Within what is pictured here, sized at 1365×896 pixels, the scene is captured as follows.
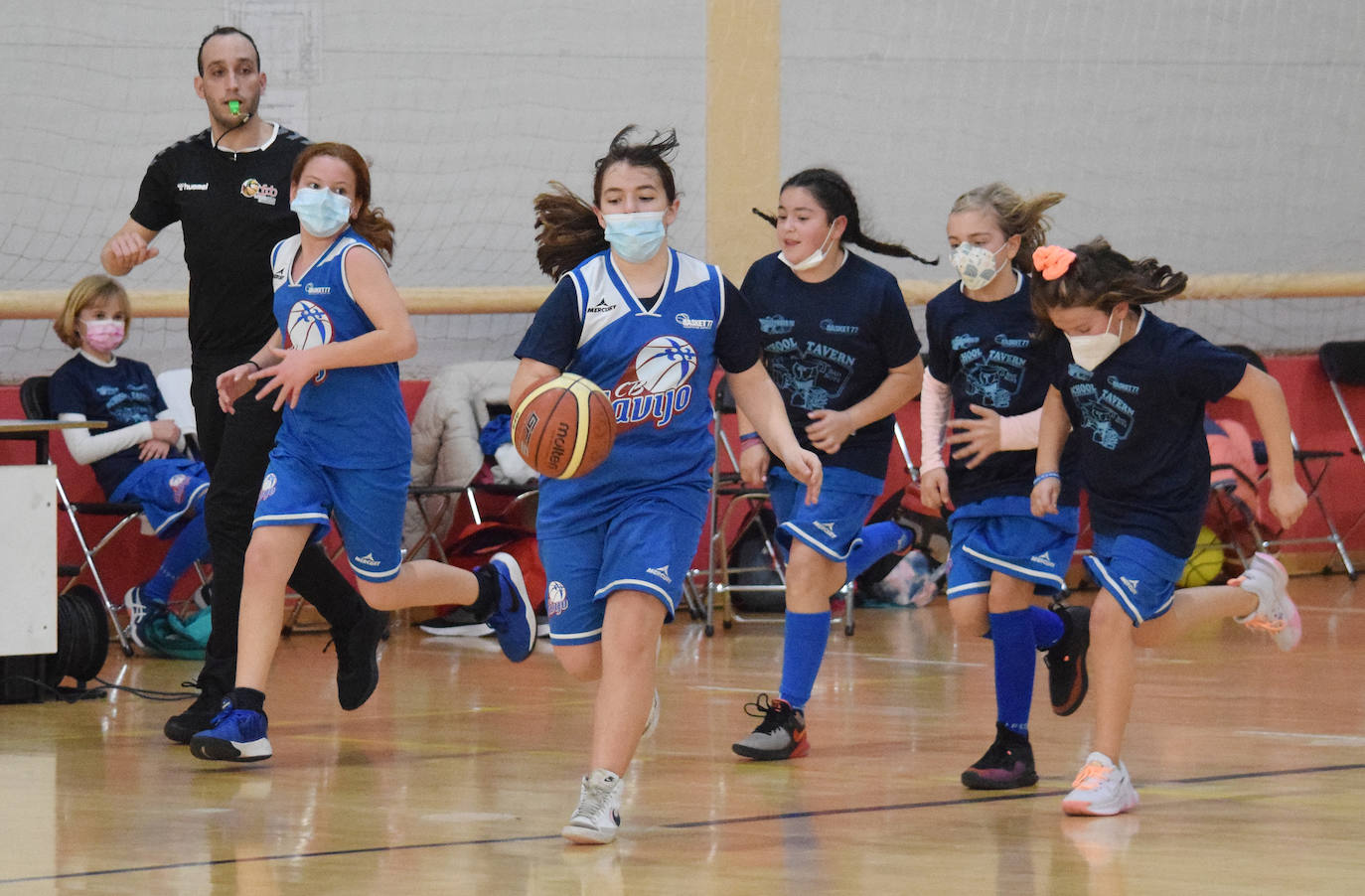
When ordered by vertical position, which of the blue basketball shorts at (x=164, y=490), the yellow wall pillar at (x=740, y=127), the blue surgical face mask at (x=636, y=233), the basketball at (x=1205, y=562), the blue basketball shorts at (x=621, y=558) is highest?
the yellow wall pillar at (x=740, y=127)

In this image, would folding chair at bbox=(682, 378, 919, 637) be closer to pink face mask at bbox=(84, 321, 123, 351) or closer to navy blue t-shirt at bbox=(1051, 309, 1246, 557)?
pink face mask at bbox=(84, 321, 123, 351)

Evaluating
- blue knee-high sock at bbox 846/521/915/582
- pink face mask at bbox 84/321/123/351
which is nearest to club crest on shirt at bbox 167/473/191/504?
pink face mask at bbox 84/321/123/351

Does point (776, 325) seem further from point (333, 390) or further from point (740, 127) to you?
point (740, 127)

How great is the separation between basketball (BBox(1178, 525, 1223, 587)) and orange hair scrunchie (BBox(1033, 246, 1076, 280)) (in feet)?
18.0

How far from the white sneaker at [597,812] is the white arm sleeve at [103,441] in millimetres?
4408

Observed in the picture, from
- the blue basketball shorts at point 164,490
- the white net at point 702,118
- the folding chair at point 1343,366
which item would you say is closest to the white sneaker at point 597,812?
the blue basketball shorts at point 164,490

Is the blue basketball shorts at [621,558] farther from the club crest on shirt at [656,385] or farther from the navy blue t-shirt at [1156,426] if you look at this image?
the navy blue t-shirt at [1156,426]

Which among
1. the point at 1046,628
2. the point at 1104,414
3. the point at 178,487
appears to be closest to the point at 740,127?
the point at 178,487

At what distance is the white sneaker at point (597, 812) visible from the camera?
4.15m

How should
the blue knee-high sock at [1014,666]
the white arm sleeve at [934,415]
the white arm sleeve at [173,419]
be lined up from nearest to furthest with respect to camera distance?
the blue knee-high sock at [1014,666] → the white arm sleeve at [934,415] → the white arm sleeve at [173,419]

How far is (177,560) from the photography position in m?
7.96

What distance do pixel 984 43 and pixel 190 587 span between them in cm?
542

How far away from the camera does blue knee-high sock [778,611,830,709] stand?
5.60 metres

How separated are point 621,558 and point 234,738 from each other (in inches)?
54.6
